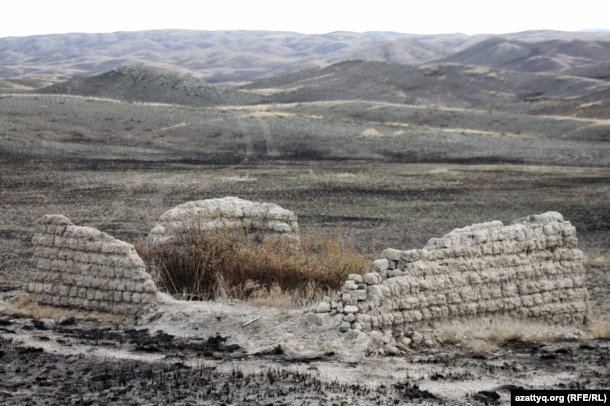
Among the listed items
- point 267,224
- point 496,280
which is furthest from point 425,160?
point 496,280

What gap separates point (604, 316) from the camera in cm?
1431

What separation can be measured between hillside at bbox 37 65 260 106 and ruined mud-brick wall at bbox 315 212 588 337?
6570 centimetres

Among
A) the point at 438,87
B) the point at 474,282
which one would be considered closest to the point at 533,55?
the point at 438,87

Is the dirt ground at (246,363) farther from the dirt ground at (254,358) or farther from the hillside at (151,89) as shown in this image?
the hillside at (151,89)

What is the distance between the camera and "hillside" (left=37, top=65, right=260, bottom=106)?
7912 cm

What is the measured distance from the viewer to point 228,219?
15.8 m

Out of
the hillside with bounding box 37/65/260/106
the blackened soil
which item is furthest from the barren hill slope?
the blackened soil

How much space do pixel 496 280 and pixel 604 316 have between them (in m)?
2.63

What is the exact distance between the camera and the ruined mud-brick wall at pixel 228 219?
15.2 meters

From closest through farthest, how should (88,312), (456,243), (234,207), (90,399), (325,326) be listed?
1. (90,399)
2. (325,326)
3. (456,243)
4. (88,312)
5. (234,207)

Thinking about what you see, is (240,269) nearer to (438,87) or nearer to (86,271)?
(86,271)

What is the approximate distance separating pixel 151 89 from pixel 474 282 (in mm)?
71080

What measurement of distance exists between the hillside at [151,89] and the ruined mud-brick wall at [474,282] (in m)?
65.7

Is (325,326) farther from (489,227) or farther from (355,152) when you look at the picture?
(355,152)
